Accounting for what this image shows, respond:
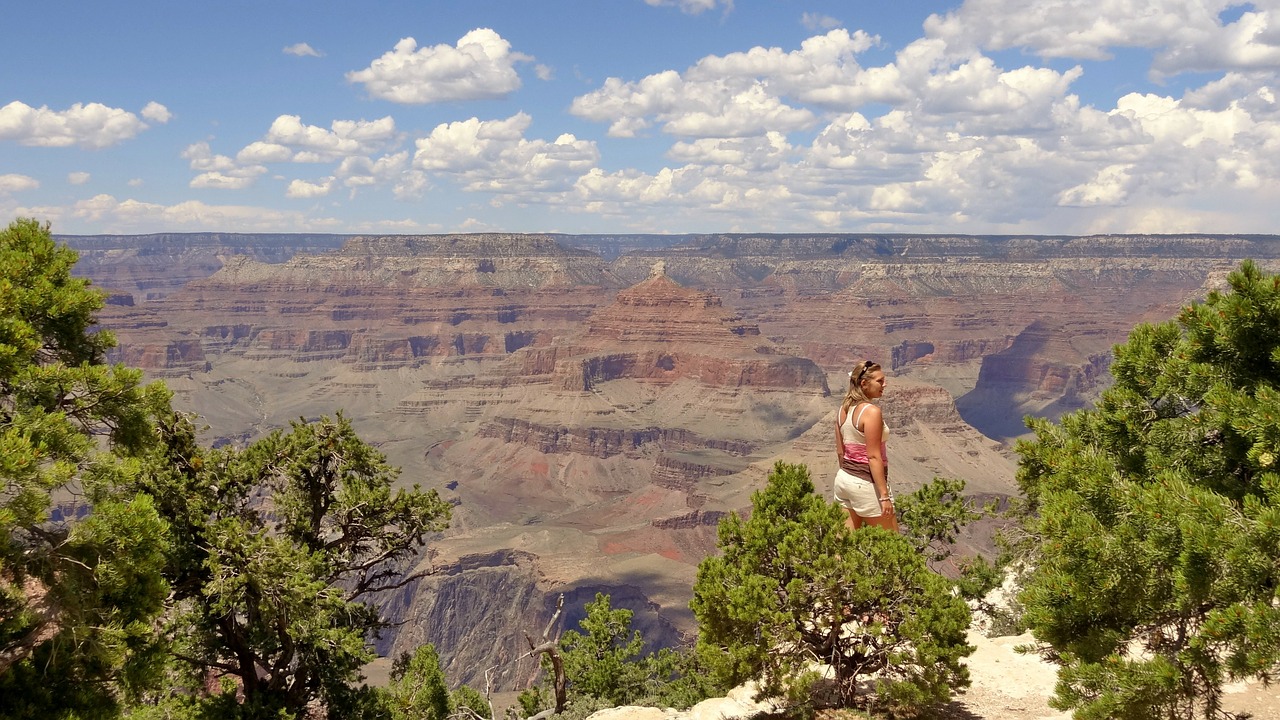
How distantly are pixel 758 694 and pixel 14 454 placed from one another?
38.3ft

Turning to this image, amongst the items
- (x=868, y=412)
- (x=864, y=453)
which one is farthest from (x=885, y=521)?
(x=868, y=412)

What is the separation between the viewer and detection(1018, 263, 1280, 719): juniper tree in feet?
29.8

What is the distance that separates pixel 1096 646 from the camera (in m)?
11.1

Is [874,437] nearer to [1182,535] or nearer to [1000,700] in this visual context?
[1182,535]

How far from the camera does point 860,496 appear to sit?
1471cm

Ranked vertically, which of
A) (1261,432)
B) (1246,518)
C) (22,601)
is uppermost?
(1261,432)

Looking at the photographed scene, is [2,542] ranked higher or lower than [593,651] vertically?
higher

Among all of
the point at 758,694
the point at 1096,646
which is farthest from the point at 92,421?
the point at 1096,646

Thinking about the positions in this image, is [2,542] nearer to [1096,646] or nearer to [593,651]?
[1096,646]

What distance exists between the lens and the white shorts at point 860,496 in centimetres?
1461

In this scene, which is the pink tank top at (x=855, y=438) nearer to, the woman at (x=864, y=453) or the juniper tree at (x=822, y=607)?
the woman at (x=864, y=453)

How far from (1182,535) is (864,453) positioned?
17.9 ft

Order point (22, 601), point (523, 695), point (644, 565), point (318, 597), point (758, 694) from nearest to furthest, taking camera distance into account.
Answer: point (22, 601), point (758, 694), point (318, 597), point (523, 695), point (644, 565)

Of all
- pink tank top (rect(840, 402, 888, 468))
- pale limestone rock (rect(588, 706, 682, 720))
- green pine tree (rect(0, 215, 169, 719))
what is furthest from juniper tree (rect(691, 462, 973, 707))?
green pine tree (rect(0, 215, 169, 719))
